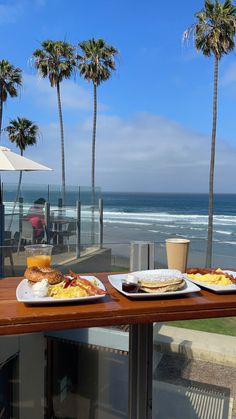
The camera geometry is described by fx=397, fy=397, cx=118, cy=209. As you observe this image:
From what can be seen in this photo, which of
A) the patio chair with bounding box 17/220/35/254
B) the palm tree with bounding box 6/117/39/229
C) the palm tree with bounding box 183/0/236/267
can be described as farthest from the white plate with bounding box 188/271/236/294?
the palm tree with bounding box 6/117/39/229

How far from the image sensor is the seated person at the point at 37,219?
19.9ft

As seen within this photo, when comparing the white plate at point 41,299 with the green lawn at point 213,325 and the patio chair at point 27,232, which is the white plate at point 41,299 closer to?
the green lawn at point 213,325

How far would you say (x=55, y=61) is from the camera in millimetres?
19172

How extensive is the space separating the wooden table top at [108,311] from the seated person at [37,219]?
4.85m

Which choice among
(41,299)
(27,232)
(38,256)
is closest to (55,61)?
(27,232)

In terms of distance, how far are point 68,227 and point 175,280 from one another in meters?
5.55

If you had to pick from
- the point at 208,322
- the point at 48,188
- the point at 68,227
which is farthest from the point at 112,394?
the point at 48,188

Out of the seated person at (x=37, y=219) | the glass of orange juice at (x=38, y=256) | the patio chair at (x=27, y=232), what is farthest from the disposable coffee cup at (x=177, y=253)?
the seated person at (x=37, y=219)

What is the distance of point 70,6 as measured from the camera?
25.3ft

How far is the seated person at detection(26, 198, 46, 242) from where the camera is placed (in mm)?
6070

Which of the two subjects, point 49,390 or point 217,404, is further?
point 217,404

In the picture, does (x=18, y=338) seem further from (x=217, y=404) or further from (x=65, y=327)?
(x=217, y=404)

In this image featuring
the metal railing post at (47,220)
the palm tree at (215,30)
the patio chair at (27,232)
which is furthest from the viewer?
the palm tree at (215,30)

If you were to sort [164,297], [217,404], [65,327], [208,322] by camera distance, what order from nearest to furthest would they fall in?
[65,327], [164,297], [217,404], [208,322]
